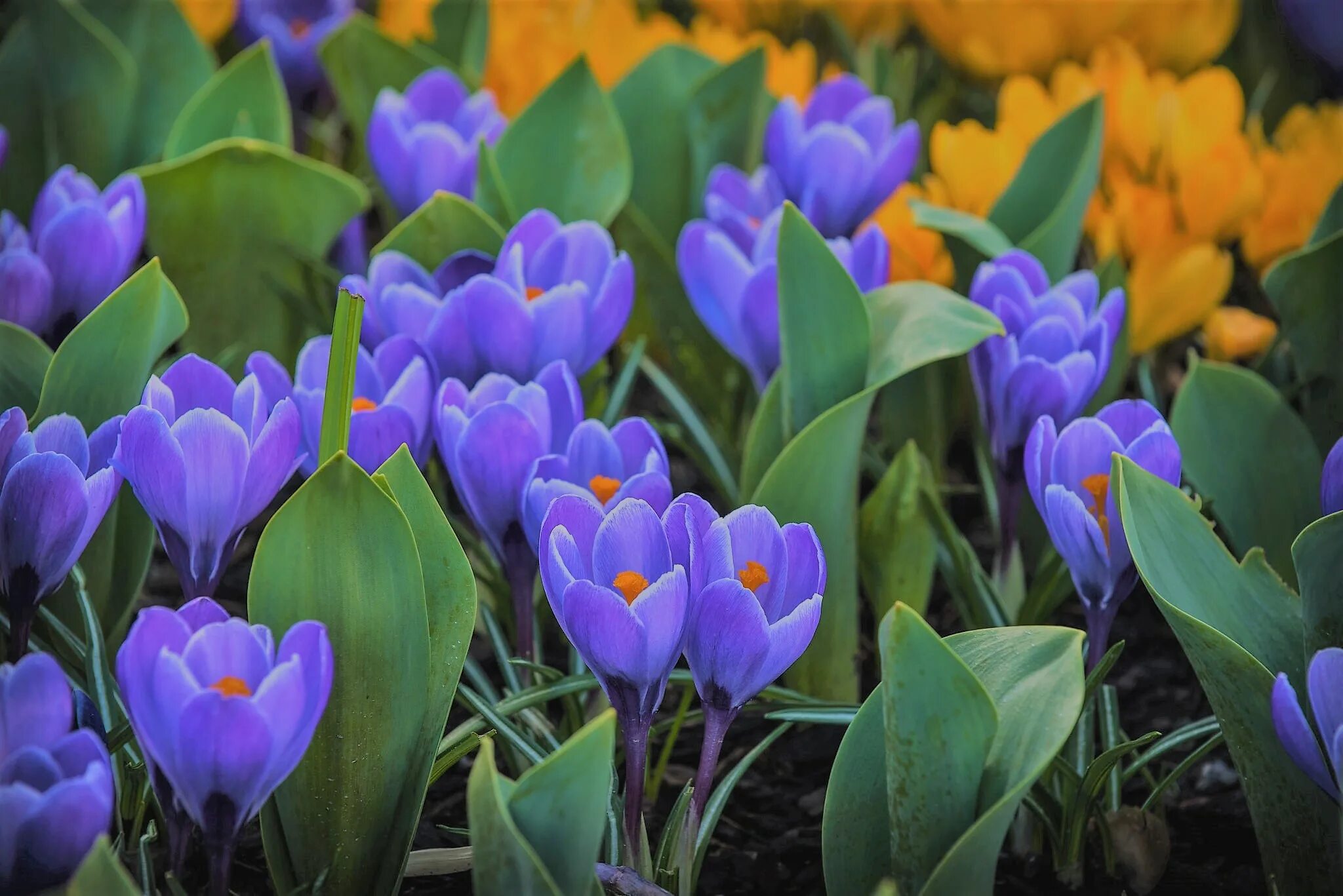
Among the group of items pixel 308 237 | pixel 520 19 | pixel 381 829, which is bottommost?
pixel 381 829

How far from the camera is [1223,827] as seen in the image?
3.31 ft

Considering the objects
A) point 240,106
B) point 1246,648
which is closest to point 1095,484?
point 1246,648

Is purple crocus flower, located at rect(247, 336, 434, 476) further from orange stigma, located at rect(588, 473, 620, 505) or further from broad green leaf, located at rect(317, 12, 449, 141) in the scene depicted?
broad green leaf, located at rect(317, 12, 449, 141)

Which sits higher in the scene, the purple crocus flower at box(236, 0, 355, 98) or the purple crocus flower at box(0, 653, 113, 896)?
the purple crocus flower at box(236, 0, 355, 98)

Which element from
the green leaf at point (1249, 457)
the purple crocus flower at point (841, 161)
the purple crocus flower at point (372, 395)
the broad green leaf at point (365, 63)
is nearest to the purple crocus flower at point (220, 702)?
the purple crocus flower at point (372, 395)

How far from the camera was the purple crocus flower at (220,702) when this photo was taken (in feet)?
2.01

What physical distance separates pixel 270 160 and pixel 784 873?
74cm

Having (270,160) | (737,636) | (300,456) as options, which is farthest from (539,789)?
(270,160)

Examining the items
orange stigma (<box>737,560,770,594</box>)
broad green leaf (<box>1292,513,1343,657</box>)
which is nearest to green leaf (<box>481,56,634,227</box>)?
orange stigma (<box>737,560,770,594</box>)

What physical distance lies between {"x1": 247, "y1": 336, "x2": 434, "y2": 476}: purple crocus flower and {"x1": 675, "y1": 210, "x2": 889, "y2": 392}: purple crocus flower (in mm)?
253

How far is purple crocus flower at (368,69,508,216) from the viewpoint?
1.30 meters

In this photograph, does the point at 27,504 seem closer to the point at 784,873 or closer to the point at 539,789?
the point at 539,789

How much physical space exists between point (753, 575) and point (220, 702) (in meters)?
0.28

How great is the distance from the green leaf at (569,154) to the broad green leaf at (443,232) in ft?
0.51
